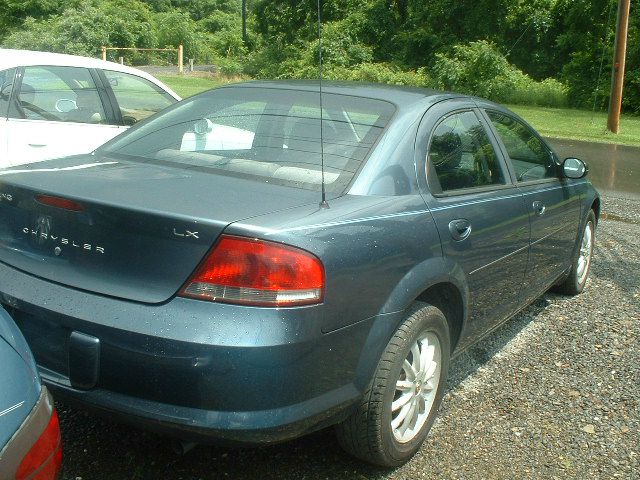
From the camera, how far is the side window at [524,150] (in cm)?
453

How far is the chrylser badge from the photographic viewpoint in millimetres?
2928

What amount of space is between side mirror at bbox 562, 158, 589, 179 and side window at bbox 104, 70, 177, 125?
3.86 meters

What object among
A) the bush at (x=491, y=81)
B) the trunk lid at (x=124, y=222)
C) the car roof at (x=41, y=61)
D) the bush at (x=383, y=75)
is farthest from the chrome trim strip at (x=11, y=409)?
the bush at (x=383, y=75)

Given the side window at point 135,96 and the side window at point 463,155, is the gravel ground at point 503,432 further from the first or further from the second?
the side window at point 135,96

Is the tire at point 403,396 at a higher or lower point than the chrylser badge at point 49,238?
lower

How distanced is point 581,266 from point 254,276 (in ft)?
12.8

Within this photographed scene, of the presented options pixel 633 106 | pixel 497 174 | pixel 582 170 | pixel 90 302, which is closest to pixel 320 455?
pixel 90 302

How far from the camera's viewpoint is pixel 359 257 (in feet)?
9.65

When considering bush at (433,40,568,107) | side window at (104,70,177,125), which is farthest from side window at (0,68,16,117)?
bush at (433,40,568,107)

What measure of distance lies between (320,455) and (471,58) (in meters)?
30.1

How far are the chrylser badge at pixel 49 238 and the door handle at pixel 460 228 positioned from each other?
151cm

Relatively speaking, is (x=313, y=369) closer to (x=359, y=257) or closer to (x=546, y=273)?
(x=359, y=257)

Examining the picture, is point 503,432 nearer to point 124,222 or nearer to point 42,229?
point 124,222

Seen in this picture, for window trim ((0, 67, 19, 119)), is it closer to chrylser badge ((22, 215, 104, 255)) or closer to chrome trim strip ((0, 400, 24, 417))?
chrylser badge ((22, 215, 104, 255))
